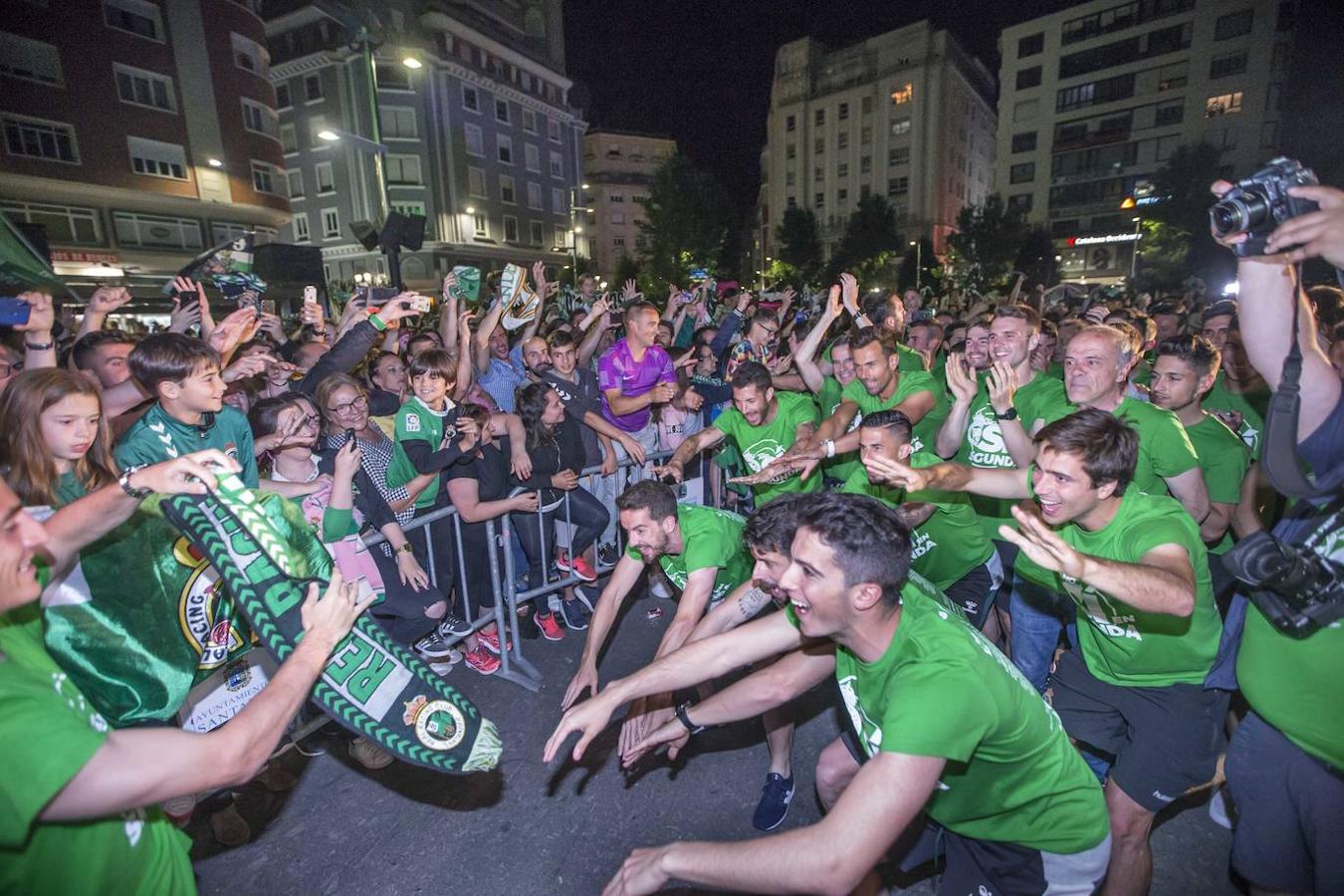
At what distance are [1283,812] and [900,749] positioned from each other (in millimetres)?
1578

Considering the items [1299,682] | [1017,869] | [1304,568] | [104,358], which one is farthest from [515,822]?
[104,358]

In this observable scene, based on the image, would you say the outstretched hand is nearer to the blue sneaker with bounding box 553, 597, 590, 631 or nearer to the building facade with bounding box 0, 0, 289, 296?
the blue sneaker with bounding box 553, 597, 590, 631

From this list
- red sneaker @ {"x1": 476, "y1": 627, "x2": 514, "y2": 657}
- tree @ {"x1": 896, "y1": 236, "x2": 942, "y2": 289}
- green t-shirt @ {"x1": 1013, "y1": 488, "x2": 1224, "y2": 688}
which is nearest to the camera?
green t-shirt @ {"x1": 1013, "y1": 488, "x2": 1224, "y2": 688}

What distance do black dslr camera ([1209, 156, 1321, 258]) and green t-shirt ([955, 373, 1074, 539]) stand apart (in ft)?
6.05

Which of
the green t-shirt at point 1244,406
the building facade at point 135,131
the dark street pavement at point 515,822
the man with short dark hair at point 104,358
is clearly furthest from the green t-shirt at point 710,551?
the building facade at point 135,131

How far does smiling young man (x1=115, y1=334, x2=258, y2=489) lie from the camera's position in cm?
348

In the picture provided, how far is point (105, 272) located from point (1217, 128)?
69.3 metres

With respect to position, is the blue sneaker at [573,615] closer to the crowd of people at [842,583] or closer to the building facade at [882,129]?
the crowd of people at [842,583]

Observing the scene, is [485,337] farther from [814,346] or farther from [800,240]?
[800,240]

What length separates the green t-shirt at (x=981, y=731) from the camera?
6.54ft

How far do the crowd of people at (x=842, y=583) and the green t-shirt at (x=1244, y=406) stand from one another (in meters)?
0.02

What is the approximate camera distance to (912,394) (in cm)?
490

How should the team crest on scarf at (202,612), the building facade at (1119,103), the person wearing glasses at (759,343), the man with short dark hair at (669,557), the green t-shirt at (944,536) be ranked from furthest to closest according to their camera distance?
1. the building facade at (1119,103)
2. the person wearing glasses at (759,343)
3. the green t-shirt at (944,536)
4. the man with short dark hair at (669,557)
5. the team crest on scarf at (202,612)

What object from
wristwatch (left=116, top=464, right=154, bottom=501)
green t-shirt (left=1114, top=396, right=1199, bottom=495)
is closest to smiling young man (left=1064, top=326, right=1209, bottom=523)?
green t-shirt (left=1114, top=396, right=1199, bottom=495)
